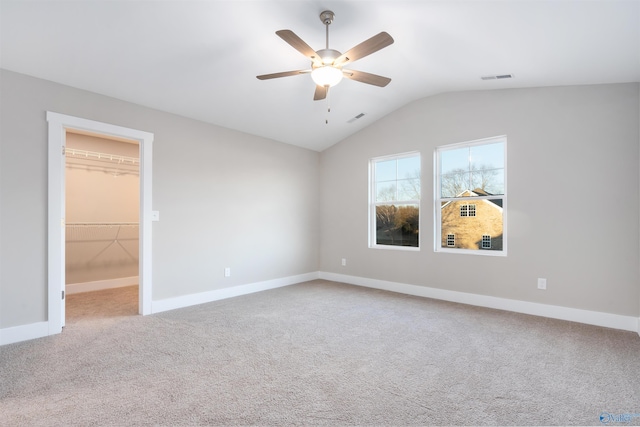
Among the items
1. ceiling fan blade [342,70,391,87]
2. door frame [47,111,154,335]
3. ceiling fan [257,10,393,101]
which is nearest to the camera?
ceiling fan [257,10,393,101]

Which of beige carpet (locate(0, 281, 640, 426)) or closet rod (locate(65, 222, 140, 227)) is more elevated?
closet rod (locate(65, 222, 140, 227))

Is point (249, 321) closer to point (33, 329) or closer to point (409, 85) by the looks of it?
point (33, 329)

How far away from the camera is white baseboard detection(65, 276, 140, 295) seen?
489cm

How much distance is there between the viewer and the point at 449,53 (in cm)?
323

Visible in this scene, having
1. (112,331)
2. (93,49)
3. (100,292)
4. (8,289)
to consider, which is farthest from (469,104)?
(100,292)

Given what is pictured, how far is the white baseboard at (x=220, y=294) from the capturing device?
397 centimetres

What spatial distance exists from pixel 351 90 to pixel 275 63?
121cm

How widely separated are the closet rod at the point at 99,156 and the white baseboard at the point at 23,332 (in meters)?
2.95

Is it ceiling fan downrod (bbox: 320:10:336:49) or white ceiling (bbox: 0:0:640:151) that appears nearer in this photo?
white ceiling (bbox: 0:0:640:151)

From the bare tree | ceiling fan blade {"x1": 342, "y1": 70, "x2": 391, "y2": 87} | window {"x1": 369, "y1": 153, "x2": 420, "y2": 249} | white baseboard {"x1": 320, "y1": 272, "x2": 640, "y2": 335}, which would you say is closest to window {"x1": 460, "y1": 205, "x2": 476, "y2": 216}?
the bare tree

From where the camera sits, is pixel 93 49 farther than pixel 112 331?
No

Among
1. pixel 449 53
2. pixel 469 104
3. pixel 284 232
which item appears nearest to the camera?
pixel 449 53

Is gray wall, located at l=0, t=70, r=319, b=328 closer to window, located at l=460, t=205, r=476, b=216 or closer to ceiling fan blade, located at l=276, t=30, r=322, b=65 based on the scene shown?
ceiling fan blade, located at l=276, t=30, r=322, b=65

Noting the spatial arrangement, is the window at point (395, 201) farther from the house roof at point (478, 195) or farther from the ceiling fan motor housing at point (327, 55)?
the ceiling fan motor housing at point (327, 55)
